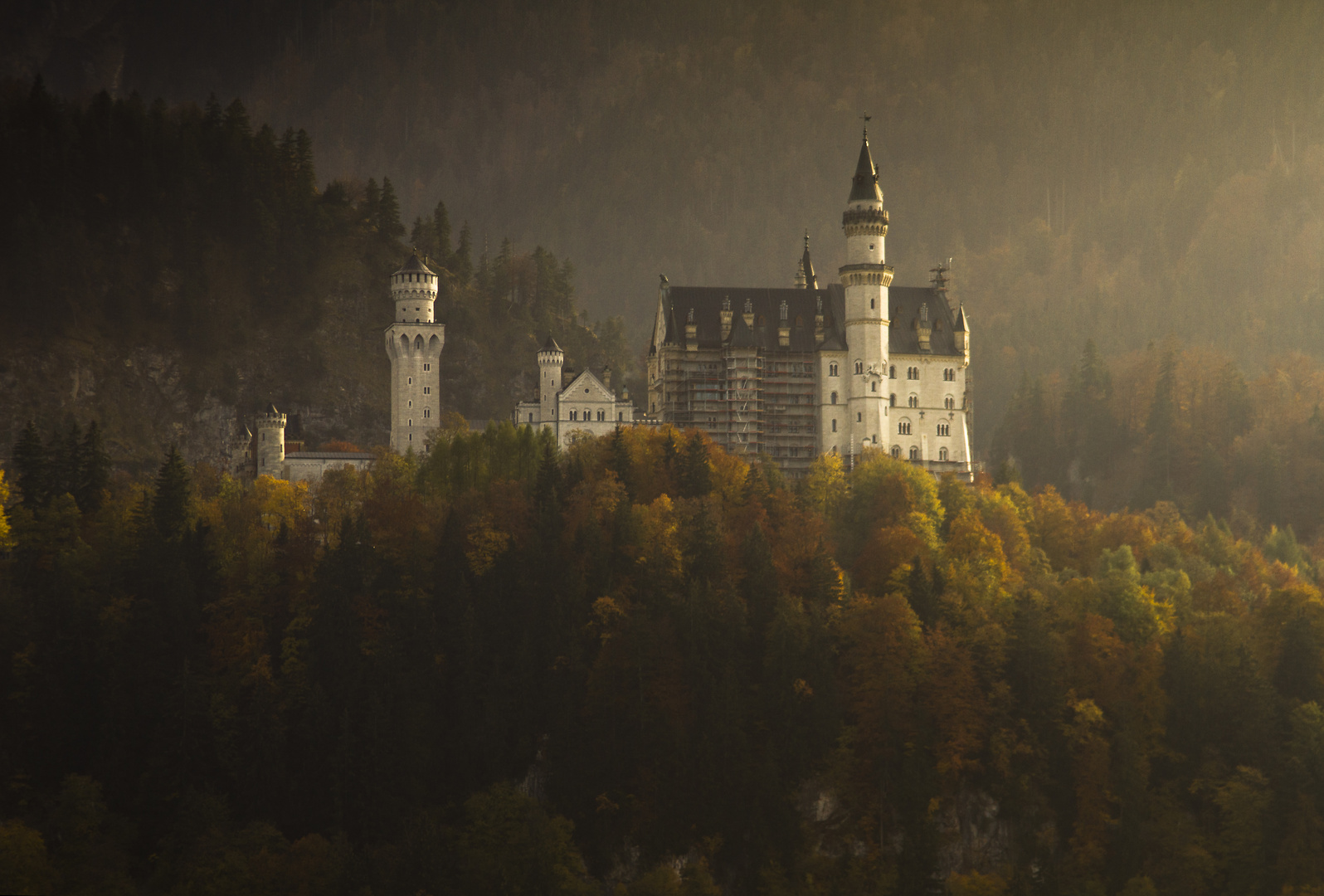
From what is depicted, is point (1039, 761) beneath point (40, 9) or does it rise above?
beneath

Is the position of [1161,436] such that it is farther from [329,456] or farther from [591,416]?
[329,456]

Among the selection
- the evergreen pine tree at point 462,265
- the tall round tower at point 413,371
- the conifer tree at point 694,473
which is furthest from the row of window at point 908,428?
the evergreen pine tree at point 462,265

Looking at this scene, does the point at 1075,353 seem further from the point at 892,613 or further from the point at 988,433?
the point at 892,613

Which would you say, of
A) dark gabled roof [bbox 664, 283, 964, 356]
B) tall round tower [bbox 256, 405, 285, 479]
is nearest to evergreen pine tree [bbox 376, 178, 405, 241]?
tall round tower [bbox 256, 405, 285, 479]

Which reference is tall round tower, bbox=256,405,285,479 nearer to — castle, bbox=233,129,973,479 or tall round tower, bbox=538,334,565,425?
castle, bbox=233,129,973,479

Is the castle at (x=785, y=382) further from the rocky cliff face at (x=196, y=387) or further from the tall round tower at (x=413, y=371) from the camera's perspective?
the rocky cliff face at (x=196, y=387)

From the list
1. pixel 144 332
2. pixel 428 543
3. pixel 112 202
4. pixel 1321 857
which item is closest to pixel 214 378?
pixel 144 332

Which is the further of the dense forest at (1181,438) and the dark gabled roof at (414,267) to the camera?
the dense forest at (1181,438)
